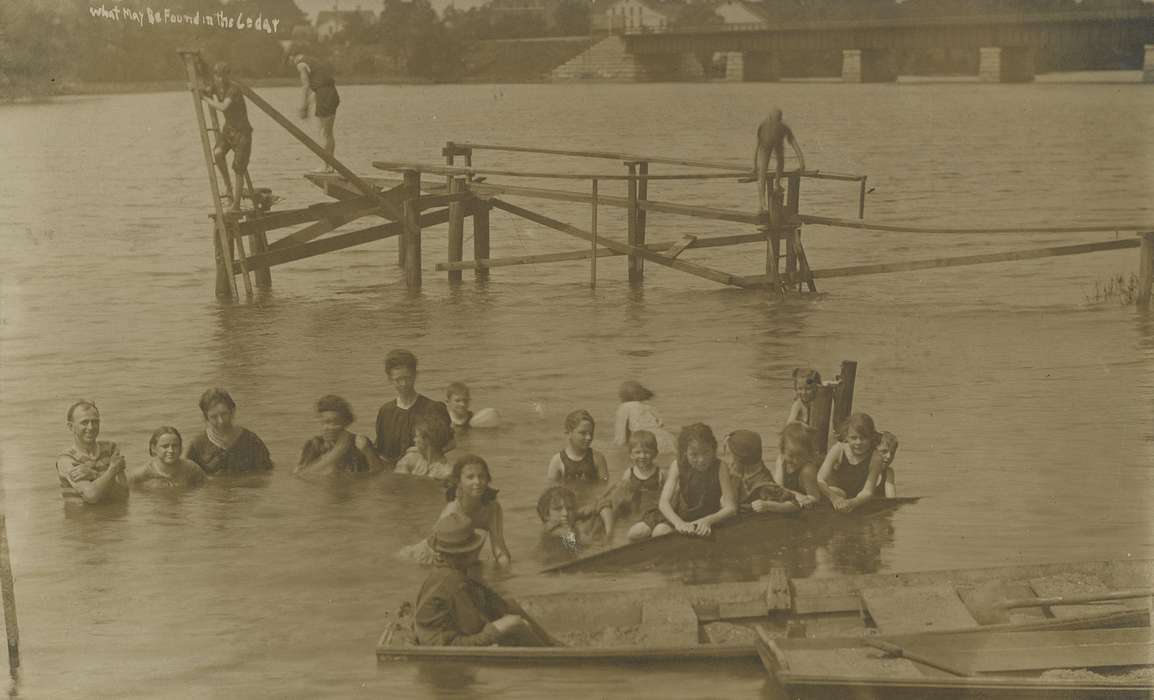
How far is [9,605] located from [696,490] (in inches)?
177

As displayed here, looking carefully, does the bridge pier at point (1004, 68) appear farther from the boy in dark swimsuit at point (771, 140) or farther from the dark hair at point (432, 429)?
the dark hair at point (432, 429)

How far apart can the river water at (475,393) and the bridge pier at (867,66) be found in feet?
139

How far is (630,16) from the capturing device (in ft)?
137

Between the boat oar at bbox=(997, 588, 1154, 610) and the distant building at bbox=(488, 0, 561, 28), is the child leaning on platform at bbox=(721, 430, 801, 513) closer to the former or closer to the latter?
the boat oar at bbox=(997, 588, 1154, 610)

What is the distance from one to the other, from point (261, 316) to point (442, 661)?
1505cm

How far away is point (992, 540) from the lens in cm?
1209

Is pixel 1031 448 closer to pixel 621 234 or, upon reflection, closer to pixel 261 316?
pixel 261 316

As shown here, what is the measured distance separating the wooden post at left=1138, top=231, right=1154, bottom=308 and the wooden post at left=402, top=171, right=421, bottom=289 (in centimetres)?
960

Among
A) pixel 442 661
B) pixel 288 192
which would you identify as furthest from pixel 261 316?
pixel 288 192

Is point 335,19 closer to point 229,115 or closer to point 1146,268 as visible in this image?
point 229,115

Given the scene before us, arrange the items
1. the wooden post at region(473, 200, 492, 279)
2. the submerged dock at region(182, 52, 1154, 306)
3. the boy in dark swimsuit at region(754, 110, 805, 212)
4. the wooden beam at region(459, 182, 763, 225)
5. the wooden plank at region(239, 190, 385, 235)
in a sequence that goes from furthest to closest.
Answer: the wooden post at region(473, 200, 492, 279)
the wooden plank at region(239, 190, 385, 235)
the boy in dark swimsuit at region(754, 110, 805, 212)
the wooden beam at region(459, 182, 763, 225)
the submerged dock at region(182, 52, 1154, 306)

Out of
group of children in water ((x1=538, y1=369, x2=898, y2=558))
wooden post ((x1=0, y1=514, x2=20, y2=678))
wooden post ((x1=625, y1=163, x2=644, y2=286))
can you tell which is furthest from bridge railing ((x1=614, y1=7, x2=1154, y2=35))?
wooden post ((x1=0, y1=514, x2=20, y2=678))

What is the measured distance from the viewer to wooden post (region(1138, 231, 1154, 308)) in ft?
68.1

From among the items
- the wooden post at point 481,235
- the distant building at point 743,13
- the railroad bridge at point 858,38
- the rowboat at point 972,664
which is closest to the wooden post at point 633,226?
the wooden post at point 481,235
